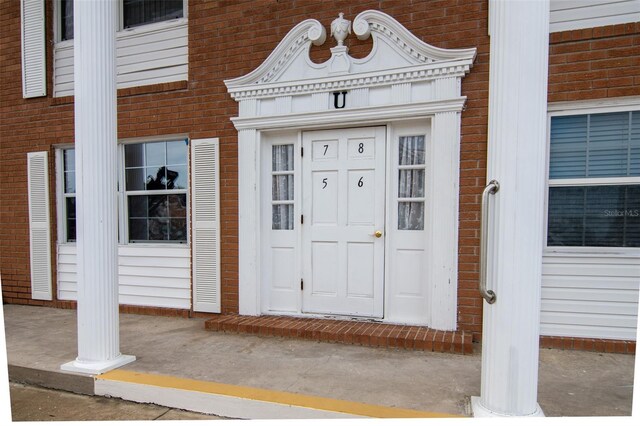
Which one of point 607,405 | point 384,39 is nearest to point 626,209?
point 607,405

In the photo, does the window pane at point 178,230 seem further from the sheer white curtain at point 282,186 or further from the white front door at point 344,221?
the white front door at point 344,221

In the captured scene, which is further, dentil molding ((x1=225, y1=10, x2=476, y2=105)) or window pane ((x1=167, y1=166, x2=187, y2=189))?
window pane ((x1=167, y1=166, x2=187, y2=189))

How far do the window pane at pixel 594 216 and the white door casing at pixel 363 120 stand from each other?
102 cm

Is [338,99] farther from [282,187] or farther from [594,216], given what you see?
[594,216]

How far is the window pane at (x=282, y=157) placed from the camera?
489 centimetres

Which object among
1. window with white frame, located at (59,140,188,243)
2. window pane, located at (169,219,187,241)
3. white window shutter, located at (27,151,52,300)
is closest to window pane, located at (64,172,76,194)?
white window shutter, located at (27,151,52,300)

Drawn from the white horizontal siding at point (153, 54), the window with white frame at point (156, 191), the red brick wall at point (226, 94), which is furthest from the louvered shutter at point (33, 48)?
the window with white frame at point (156, 191)

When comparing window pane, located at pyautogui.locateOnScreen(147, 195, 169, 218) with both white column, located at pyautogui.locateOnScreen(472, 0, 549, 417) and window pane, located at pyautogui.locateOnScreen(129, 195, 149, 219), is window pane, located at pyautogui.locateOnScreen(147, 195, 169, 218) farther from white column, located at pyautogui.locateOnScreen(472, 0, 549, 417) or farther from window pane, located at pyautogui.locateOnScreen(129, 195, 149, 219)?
white column, located at pyautogui.locateOnScreen(472, 0, 549, 417)

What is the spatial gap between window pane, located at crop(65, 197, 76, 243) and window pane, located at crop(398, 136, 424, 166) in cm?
485

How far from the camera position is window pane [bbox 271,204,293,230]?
4895 mm

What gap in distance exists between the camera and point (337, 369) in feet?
11.6

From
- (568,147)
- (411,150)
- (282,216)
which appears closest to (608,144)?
(568,147)

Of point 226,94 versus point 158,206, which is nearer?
point 226,94

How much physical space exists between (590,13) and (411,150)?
212cm
